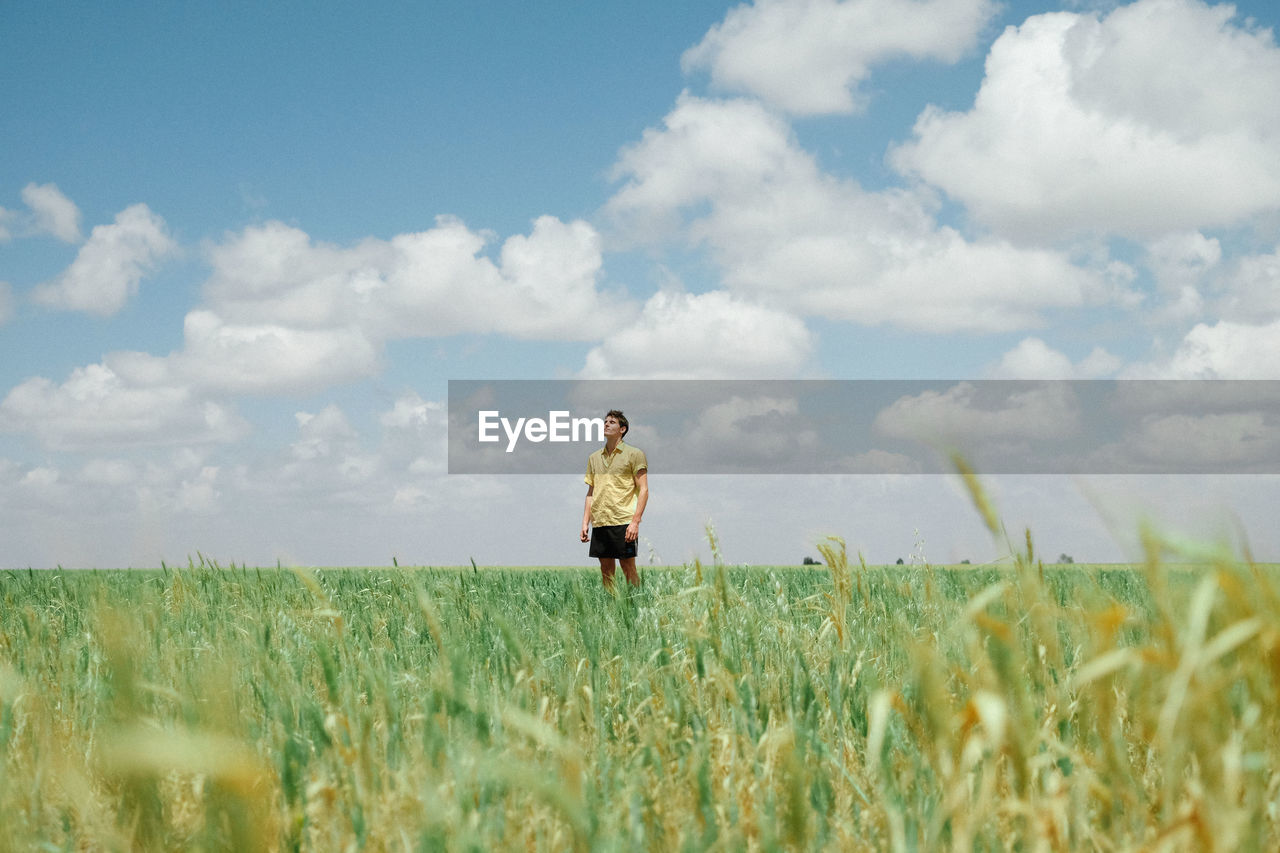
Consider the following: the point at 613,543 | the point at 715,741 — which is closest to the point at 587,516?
the point at 613,543

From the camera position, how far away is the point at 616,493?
9.03 meters

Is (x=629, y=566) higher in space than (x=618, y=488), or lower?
lower

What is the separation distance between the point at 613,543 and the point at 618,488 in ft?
1.90

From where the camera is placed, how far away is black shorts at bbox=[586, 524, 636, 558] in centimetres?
902

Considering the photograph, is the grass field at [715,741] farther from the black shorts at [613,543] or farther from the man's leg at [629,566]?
the man's leg at [629,566]

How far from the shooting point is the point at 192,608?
5.91 meters

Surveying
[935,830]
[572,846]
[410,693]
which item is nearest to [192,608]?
[410,693]

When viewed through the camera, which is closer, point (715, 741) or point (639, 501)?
point (715, 741)

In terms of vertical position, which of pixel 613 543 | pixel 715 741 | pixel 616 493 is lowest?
pixel 715 741

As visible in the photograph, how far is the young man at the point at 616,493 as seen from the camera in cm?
895

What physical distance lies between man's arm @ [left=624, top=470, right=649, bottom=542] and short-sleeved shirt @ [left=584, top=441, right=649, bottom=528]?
0.22 ft

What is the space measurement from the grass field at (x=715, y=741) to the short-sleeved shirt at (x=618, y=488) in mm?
4957

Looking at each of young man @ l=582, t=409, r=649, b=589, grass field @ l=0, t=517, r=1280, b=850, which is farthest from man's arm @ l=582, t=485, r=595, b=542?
grass field @ l=0, t=517, r=1280, b=850

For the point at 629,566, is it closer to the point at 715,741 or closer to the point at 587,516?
the point at 587,516
